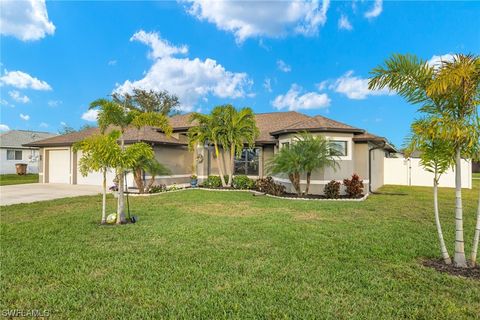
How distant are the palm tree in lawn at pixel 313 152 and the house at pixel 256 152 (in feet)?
2.54

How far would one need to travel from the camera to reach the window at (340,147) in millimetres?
13141

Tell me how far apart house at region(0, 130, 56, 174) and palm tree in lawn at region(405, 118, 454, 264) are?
1414 inches

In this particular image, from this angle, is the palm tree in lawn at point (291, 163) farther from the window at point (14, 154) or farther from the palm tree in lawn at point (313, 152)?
the window at point (14, 154)

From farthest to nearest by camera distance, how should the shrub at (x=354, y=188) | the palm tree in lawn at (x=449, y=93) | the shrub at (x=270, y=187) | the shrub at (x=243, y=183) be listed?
the shrub at (x=243, y=183) < the shrub at (x=270, y=187) < the shrub at (x=354, y=188) < the palm tree in lawn at (x=449, y=93)

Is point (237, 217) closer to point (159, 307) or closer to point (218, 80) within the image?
point (159, 307)

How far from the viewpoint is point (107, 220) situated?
7414 mm

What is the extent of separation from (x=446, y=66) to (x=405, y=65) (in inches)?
21.1

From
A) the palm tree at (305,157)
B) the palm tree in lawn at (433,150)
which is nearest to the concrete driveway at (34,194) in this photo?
the palm tree at (305,157)

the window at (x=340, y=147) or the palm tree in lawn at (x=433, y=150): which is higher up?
the window at (x=340, y=147)

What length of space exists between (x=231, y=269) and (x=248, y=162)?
44.4 feet

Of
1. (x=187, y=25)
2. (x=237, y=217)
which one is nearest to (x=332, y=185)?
(x=237, y=217)

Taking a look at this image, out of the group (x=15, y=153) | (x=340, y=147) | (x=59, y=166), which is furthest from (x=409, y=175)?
(x=15, y=153)

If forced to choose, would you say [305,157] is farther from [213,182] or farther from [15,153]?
[15,153]

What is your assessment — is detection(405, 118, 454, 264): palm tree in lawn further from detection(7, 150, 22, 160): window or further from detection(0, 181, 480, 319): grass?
detection(7, 150, 22, 160): window
